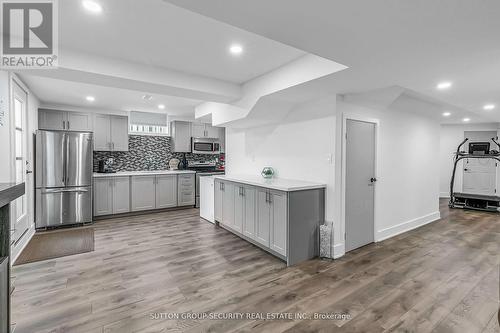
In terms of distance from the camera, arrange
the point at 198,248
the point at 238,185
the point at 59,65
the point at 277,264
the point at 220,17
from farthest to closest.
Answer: the point at 238,185 < the point at 198,248 < the point at 277,264 < the point at 59,65 < the point at 220,17

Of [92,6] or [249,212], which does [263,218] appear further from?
[92,6]

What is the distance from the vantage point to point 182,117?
663cm

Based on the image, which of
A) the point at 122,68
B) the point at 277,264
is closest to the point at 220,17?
the point at 122,68

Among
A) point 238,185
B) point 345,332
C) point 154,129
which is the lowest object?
point 345,332

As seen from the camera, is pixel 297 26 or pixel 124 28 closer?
pixel 297 26

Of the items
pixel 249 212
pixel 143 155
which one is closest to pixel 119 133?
pixel 143 155

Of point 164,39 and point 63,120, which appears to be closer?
point 164,39

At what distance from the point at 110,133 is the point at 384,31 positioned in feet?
18.8

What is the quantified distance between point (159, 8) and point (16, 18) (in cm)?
127

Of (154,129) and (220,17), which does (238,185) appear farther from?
(154,129)

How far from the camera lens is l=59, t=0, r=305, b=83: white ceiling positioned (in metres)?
1.87

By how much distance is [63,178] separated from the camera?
4.54 meters

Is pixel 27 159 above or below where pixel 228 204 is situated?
above

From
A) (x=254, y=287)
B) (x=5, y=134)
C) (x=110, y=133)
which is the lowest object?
(x=254, y=287)
